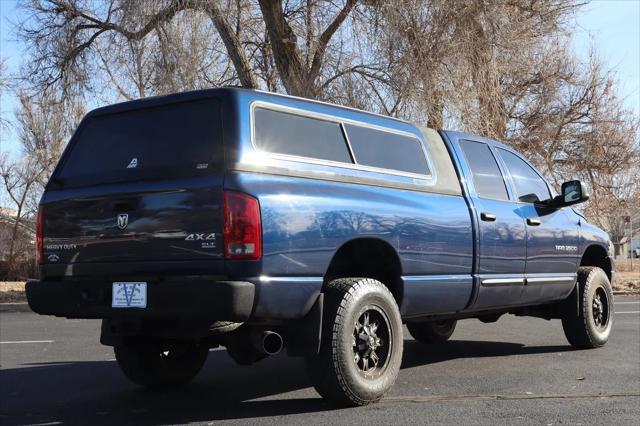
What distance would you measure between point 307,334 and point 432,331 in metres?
3.70

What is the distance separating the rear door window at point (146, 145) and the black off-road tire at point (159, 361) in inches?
51.8

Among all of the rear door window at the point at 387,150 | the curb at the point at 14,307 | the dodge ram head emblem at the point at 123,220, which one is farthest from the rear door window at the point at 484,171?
the curb at the point at 14,307

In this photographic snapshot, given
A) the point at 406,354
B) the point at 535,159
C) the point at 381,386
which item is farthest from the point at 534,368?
the point at 535,159

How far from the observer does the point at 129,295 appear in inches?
184

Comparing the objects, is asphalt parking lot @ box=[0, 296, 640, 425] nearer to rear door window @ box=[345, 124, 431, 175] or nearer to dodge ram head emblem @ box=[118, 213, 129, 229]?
dodge ram head emblem @ box=[118, 213, 129, 229]

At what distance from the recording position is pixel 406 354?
764 cm

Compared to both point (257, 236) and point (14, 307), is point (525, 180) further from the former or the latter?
point (14, 307)

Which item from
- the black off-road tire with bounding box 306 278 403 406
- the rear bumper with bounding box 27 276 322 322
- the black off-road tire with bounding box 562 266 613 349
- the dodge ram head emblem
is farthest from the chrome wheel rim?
the black off-road tire with bounding box 562 266 613 349

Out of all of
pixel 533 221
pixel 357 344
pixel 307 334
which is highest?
pixel 533 221

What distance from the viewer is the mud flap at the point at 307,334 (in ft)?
15.6

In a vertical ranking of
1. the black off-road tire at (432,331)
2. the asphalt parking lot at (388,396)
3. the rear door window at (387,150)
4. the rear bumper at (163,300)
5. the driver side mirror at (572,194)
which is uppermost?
the rear door window at (387,150)

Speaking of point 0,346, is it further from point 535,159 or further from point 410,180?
point 535,159

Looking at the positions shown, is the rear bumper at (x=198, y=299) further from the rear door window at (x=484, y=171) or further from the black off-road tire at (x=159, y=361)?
the rear door window at (x=484, y=171)

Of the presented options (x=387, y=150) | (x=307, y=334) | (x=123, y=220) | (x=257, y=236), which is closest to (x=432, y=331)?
(x=387, y=150)
